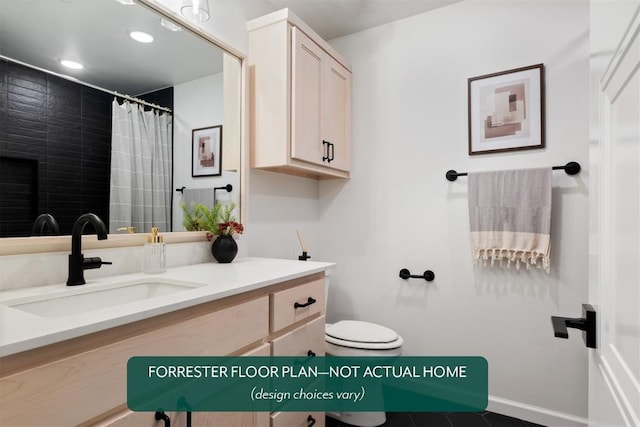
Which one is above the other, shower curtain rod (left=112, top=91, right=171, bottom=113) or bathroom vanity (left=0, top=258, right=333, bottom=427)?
shower curtain rod (left=112, top=91, right=171, bottom=113)

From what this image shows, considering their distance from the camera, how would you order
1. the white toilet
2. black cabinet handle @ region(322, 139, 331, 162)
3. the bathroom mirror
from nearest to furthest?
the bathroom mirror → the white toilet → black cabinet handle @ region(322, 139, 331, 162)

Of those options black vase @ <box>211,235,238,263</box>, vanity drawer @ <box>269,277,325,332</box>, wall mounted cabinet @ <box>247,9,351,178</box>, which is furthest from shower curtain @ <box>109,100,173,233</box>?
vanity drawer @ <box>269,277,325,332</box>

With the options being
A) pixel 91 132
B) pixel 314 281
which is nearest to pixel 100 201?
pixel 91 132

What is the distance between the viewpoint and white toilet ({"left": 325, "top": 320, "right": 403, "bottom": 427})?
5.59 feet

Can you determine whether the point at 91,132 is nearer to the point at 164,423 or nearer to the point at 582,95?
the point at 164,423

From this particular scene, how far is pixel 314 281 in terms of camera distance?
1468 mm

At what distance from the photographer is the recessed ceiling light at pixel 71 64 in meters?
1.14

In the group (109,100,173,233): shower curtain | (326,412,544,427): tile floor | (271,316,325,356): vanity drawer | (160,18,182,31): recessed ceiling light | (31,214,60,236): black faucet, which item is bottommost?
(326,412,544,427): tile floor

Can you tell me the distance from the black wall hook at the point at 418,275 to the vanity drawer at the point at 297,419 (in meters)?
0.99

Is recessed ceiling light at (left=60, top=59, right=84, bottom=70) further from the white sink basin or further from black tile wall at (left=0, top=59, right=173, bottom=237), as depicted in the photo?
the white sink basin

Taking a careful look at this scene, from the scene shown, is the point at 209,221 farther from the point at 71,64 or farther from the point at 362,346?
the point at 362,346

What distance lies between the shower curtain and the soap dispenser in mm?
107

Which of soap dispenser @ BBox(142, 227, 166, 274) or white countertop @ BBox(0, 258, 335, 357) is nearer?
white countertop @ BBox(0, 258, 335, 357)

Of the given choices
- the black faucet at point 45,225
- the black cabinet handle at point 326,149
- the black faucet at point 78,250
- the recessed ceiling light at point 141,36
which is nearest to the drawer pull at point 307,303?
the black faucet at point 78,250
